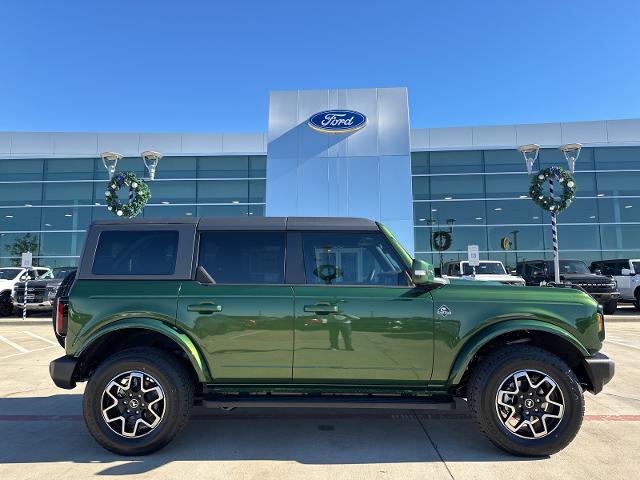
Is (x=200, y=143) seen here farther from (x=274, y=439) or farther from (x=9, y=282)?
(x=274, y=439)

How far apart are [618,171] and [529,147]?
7937 mm

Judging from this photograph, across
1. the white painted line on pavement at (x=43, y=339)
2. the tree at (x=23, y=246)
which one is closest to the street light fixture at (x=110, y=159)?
the white painted line on pavement at (x=43, y=339)

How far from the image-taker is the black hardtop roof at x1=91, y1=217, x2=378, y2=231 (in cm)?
400

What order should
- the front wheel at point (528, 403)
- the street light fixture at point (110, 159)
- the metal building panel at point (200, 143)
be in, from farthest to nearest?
the metal building panel at point (200, 143) → the street light fixture at point (110, 159) → the front wheel at point (528, 403)

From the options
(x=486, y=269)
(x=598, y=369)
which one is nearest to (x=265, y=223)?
(x=598, y=369)

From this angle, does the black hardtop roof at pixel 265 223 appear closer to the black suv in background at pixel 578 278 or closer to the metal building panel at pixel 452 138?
the black suv in background at pixel 578 278

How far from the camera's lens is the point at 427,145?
2280 cm

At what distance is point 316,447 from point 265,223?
6.72ft

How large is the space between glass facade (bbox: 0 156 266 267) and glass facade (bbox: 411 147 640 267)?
9129 mm

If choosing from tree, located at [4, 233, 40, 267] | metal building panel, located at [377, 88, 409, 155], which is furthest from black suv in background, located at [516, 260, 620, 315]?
tree, located at [4, 233, 40, 267]

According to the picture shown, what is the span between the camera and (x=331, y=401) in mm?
3688

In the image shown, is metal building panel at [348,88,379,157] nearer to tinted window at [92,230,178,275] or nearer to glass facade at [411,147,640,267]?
glass facade at [411,147,640,267]

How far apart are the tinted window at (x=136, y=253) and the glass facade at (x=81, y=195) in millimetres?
19162

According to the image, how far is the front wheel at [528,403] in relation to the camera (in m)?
3.61
